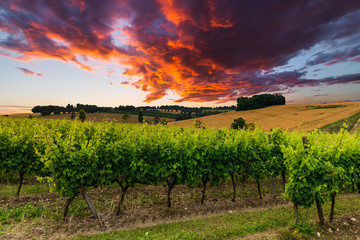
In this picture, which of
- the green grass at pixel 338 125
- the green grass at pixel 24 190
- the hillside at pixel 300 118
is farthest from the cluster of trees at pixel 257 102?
the green grass at pixel 24 190

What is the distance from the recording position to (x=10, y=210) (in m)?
7.17

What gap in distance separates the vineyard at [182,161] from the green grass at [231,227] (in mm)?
478

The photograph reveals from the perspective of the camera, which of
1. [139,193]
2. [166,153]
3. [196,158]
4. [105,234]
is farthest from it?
[139,193]

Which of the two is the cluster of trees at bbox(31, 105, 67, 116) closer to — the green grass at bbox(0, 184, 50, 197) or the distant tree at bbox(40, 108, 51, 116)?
the distant tree at bbox(40, 108, 51, 116)

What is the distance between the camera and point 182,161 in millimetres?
8445

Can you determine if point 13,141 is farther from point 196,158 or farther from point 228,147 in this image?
point 228,147

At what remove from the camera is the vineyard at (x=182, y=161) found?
6.26 metres

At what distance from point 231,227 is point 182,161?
3.21 m

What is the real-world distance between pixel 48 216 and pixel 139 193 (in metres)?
3.74

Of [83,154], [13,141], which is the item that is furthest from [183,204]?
[13,141]

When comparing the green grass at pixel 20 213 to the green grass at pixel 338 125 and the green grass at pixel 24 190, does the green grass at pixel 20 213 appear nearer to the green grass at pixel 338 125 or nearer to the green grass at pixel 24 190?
the green grass at pixel 24 190

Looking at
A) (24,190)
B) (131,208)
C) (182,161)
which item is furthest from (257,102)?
(24,190)

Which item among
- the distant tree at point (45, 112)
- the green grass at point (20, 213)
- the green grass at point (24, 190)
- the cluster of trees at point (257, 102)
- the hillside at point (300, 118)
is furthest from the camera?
the cluster of trees at point (257, 102)

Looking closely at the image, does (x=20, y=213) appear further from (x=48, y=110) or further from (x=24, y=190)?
(x=48, y=110)
